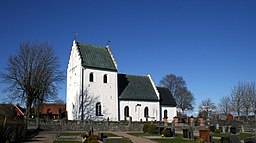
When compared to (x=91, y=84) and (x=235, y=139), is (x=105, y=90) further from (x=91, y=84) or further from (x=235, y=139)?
(x=235, y=139)

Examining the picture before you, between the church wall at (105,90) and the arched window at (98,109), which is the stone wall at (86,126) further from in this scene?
the church wall at (105,90)

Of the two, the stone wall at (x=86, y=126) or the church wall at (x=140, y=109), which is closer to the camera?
the stone wall at (x=86, y=126)

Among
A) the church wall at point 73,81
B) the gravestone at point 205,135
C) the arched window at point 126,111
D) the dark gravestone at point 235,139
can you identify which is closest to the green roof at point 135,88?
the arched window at point 126,111

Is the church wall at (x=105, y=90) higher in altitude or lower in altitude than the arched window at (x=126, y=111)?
higher

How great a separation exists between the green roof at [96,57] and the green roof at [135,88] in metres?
4.11

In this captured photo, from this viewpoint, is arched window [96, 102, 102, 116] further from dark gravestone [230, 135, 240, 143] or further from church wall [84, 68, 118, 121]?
dark gravestone [230, 135, 240, 143]

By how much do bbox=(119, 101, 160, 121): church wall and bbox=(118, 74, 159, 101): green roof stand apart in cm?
79

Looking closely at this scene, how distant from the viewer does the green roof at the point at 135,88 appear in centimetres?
4660

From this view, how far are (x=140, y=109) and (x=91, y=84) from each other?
9.68 meters

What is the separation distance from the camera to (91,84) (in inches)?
1679

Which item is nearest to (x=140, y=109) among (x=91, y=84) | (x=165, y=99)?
(x=165, y=99)

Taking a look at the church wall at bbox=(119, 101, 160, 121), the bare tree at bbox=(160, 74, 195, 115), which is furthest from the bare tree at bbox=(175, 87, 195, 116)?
the church wall at bbox=(119, 101, 160, 121)

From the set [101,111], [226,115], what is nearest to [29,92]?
[101,111]

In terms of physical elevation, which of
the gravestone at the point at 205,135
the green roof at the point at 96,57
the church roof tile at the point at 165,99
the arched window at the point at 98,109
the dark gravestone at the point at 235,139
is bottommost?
the gravestone at the point at 205,135
